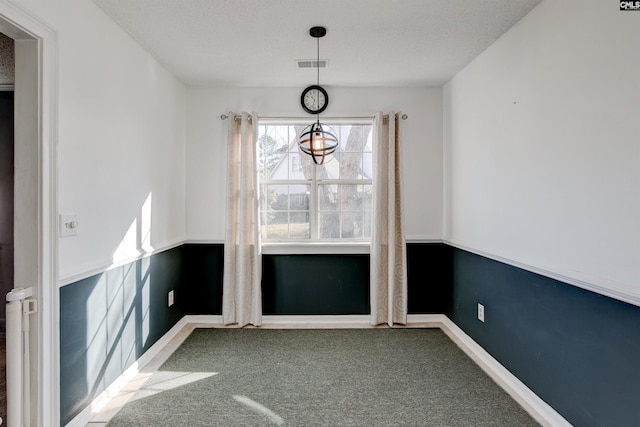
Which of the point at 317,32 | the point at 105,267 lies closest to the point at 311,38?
the point at 317,32

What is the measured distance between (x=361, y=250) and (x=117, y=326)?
2300 mm

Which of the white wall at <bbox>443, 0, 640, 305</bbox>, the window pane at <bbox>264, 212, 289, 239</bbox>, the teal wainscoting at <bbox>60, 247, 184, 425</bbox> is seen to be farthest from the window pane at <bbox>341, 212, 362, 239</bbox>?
the teal wainscoting at <bbox>60, 247, 184, 425</bbox>

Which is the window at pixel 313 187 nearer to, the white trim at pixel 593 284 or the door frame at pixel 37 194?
the white trim at pixel 593 284

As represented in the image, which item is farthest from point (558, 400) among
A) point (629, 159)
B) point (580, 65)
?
point (580, 65)

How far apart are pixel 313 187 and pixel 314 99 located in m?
0.93

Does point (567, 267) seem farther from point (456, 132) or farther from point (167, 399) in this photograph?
point (167, 399)

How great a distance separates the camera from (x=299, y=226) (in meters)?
3.88

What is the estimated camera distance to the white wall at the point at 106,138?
192cm

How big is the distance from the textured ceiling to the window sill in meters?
1.68

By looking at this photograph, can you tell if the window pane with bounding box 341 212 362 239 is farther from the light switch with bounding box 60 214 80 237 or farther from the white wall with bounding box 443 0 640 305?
Answer: the light switch with bounding box 60 214 80 237

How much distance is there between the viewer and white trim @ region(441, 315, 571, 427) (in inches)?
80.8

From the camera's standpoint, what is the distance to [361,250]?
12.3 ft

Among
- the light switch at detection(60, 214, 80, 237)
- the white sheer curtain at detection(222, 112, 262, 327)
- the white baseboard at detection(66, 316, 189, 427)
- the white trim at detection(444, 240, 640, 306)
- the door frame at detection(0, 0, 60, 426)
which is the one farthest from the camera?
the white sheer curtain at detection(222, 112, 262, 327)

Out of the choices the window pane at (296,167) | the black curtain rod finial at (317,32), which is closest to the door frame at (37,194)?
the black curtain rod finial at (317,32)
